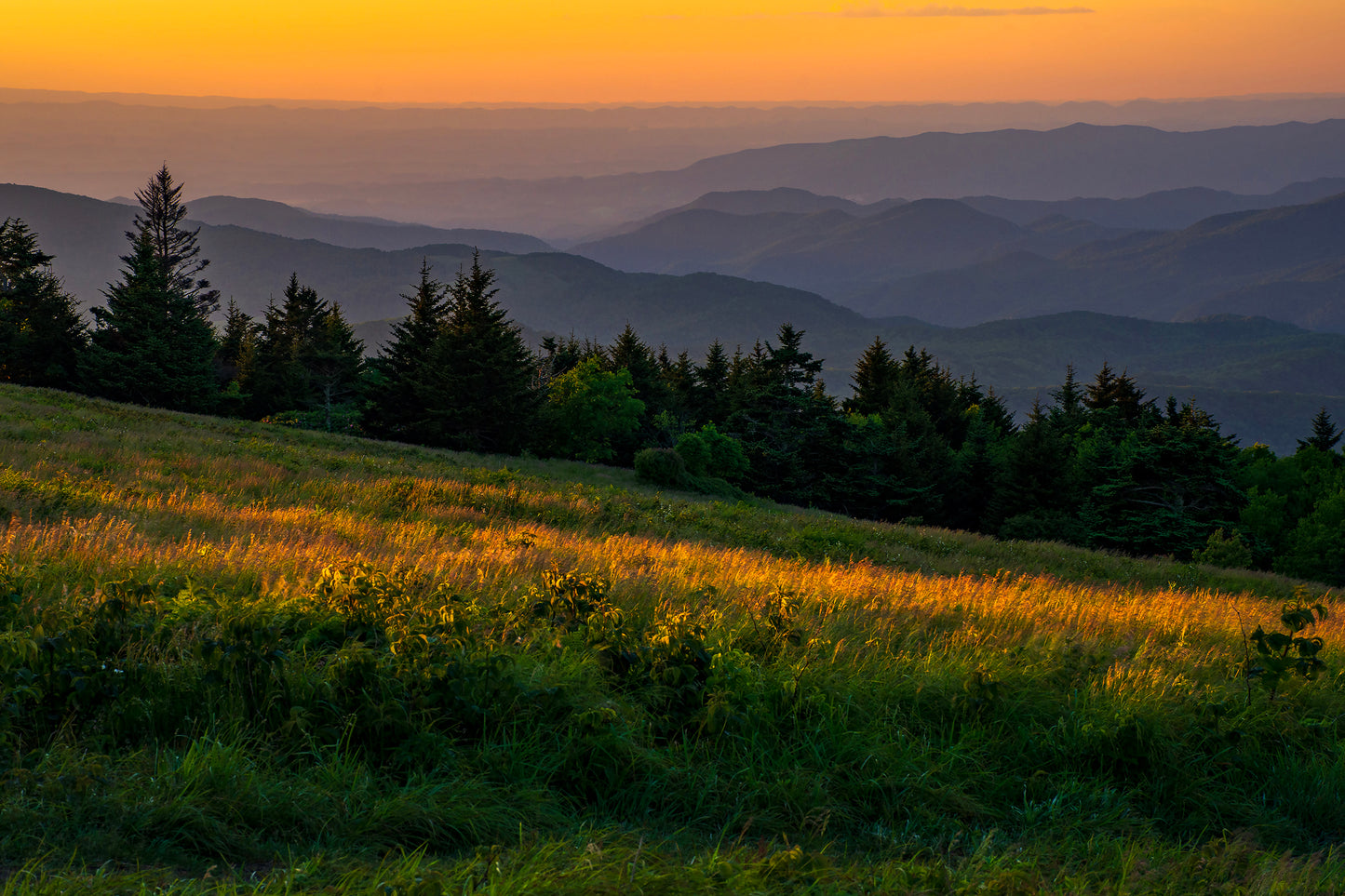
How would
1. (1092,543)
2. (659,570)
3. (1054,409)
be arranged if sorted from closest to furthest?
1. (659,570)
2. (1092,543)
3. (1054,409)

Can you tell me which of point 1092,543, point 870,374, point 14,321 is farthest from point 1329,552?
point 14,321

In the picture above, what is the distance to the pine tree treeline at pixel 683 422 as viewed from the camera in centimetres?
5028

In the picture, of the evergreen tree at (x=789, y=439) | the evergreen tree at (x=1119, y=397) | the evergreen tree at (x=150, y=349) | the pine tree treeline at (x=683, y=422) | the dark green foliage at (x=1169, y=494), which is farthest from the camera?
the evergreen tree at (x=1119, y=397)

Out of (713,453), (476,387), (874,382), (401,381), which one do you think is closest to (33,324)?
(401,381)

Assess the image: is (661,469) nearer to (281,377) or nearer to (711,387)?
(281,377)

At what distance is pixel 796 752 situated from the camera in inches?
210

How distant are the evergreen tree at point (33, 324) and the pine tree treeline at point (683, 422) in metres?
0.12

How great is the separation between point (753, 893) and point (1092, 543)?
194 feet

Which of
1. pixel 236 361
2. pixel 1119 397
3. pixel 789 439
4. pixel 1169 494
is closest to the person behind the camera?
pixel 1169 494

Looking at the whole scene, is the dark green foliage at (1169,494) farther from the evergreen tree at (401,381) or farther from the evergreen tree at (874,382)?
the evergreen tree at (401,381)

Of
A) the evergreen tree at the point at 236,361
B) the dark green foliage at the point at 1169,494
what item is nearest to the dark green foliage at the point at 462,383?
the evergreen tree at the point at 236,361

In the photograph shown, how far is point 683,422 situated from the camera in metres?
71.2

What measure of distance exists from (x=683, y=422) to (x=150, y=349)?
3888 centimetres

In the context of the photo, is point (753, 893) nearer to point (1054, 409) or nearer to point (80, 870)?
point (80, 870)
